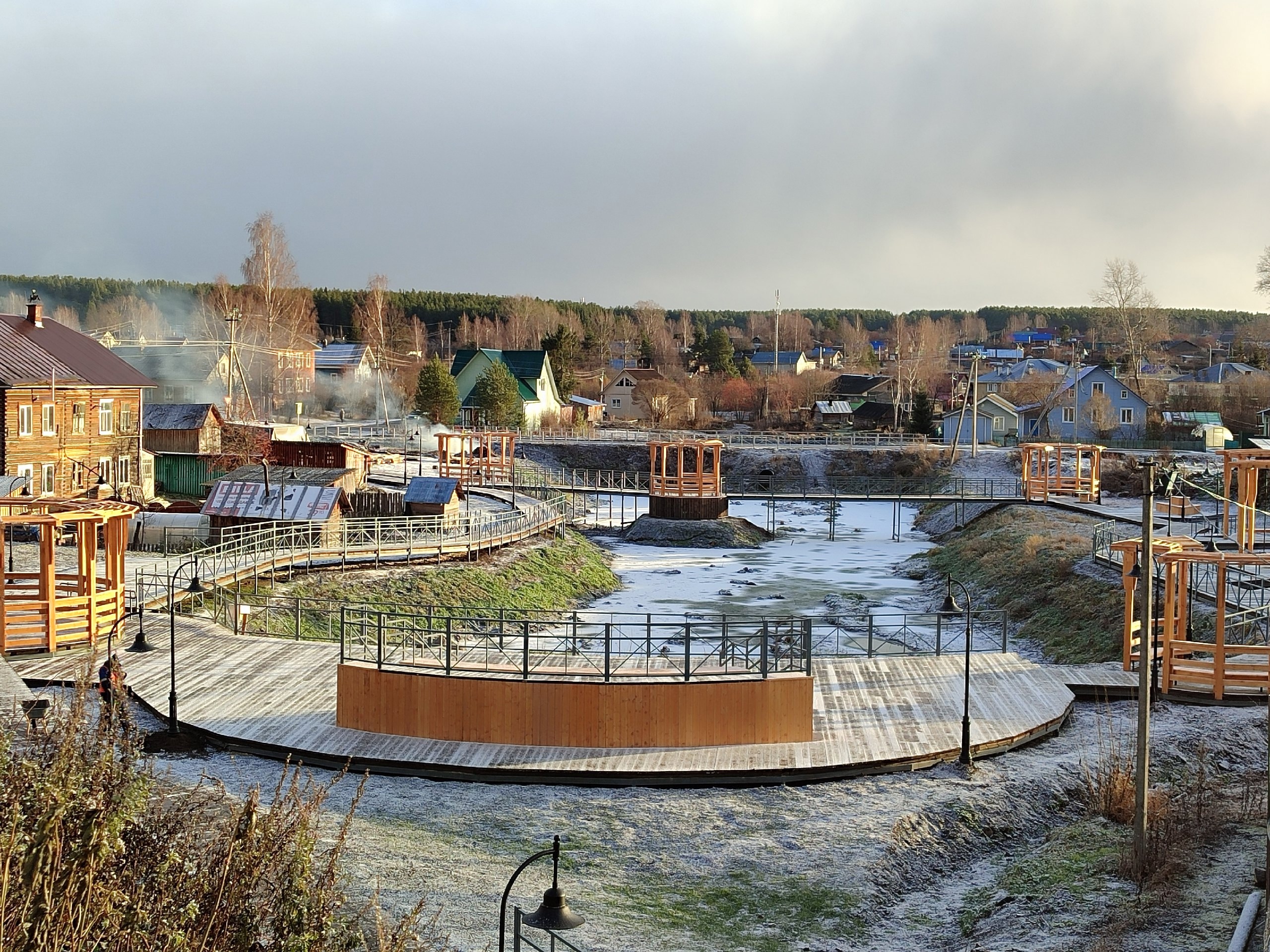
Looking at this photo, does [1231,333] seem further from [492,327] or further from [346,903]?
[346,903]

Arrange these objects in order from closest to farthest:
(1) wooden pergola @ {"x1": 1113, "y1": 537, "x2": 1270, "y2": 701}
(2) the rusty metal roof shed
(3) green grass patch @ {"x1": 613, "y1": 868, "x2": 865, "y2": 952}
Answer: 1. (3) green grass patch @ {"x1": 613, "y1": 868, "x2": 865, "y2": 952}
2. (1) wooden pergola @ {"x1": 1113, "y1": 537, "x2": 1270, "y2": 701}
3. (2) the rusty metal roof shed

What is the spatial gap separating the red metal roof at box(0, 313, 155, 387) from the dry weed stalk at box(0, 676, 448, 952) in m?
29.7

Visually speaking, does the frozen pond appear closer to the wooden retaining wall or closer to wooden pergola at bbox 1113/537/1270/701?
wooden pergola at bbox 1113/537/1270/701

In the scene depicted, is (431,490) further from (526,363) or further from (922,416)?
(526,363)

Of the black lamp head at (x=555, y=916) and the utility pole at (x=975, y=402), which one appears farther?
the utility pole at (x=975, y=402)

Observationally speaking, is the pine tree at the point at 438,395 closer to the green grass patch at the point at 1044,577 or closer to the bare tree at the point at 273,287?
the bare tree at the point at 273,287

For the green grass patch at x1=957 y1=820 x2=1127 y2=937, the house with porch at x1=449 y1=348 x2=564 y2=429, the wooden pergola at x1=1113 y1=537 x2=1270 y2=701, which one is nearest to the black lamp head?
the green grass patch at x1=957 y1=820 x2=1127 y2=937

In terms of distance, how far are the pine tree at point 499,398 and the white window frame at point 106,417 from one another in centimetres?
3110

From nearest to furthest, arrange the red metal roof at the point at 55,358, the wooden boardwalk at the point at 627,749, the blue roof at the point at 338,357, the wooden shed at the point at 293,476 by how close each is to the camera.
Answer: the wooden boardwalk at the point at 627,749 < the wooden shed at the point at 293,476 < the red metal roof at the point at 55,358 < the blue roof at the point at 338,357

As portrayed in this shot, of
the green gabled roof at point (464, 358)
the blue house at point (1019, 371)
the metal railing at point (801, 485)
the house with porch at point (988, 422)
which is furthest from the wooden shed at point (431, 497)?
the blue house at point (1019, 371)

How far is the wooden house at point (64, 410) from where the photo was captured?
114 feet

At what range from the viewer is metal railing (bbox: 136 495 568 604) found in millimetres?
27906

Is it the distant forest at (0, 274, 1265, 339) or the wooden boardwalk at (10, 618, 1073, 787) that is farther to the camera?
the distant forest at (0, 274, 1265, 339)

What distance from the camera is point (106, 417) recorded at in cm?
3778
